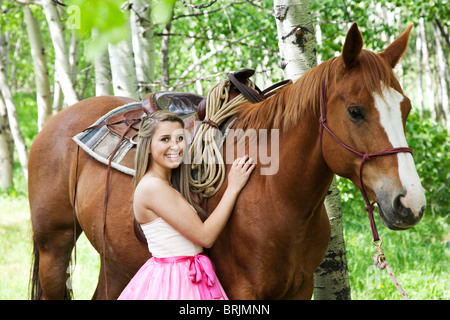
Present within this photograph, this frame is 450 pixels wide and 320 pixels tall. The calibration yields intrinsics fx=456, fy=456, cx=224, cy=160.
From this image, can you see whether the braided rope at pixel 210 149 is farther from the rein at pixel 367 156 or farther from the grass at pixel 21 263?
the grass at pixel 21 263

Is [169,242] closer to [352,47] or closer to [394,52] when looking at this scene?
[352,47]

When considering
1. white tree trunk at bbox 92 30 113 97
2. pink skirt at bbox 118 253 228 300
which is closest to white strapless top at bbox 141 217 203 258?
pink skirt at bbox 118 253 228 300

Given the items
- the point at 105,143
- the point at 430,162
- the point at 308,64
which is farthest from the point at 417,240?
the point at 105,143

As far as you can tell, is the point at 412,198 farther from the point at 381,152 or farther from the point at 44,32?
the point at 44,32

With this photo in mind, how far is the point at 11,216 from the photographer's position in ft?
26.7

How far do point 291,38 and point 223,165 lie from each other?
3.68 feet

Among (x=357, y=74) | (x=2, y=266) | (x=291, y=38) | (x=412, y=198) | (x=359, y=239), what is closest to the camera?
(x=412, y=198)

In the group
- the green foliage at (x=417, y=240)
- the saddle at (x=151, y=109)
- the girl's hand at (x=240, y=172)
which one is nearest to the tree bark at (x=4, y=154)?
the green foliage at (x=417, y=240)

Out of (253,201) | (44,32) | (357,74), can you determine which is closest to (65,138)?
(253,201)

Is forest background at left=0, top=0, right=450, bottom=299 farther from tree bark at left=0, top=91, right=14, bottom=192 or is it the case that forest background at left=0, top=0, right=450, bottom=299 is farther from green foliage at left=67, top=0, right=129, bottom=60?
tree bark at left=0, top=91, right=14, bottom=192

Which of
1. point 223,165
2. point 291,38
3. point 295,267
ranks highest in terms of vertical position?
point 291,38

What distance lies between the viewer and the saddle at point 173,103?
263 centimetres

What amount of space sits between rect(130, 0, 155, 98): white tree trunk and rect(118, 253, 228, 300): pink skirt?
294 centimetres

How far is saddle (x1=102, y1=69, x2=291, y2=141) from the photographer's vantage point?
8.63 feet
